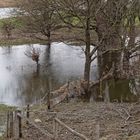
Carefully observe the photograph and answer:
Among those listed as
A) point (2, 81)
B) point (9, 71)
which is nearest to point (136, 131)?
point (2, 81)

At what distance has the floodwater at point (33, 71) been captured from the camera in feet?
72.6

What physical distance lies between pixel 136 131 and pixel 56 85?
12669 mm

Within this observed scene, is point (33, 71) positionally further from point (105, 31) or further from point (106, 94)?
point (105, 31)

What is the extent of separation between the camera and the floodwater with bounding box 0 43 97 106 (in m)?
22.1

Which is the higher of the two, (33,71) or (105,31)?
(105,31)

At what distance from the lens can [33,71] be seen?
28.5m

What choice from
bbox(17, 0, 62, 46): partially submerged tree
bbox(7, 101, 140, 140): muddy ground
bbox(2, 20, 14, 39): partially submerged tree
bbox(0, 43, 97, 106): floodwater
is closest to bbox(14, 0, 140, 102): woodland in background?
bbox(17, 0, 62, 46): partially submerged tree

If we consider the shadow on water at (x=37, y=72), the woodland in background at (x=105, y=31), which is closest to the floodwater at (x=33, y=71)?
the shadow on water at (x=37, y=72)

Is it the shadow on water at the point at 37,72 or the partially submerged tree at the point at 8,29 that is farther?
the partially submerged tree at the point at 8,29

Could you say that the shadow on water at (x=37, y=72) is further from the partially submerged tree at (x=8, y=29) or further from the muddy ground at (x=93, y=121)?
the muddy ground at (x=93, y=121)

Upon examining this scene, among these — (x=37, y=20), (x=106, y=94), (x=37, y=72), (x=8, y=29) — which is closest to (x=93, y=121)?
(x=106, y=94)

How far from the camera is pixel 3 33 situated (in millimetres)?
40875

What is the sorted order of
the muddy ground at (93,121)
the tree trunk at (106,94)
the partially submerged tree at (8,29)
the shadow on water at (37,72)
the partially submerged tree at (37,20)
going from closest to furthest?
the muddy ground at (93,121), the tree trunk at (106,94), the shadow on water at (37,72), the partially submerged tree at (37,20), the partially submerged tree at (8,29)

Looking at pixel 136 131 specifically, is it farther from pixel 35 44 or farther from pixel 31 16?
pixel 35 44
